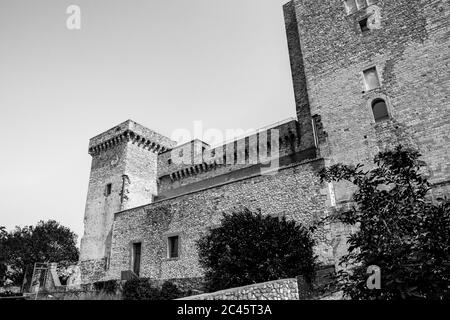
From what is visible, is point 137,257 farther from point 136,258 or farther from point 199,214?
point 199,214

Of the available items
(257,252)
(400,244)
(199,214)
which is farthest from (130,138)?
(400,244)

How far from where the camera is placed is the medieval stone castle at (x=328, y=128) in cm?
1213

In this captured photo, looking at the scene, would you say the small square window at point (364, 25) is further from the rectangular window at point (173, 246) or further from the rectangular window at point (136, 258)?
the rectangular window at point (136, 258)

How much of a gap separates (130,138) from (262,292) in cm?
1954

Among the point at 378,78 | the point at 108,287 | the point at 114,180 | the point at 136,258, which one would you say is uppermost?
the point at 378,78

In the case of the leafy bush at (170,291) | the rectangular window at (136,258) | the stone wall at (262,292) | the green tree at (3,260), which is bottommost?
the stone wall at (262,292)

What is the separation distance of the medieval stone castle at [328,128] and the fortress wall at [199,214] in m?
0.05

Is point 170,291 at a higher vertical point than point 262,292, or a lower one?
higher

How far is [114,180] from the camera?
2325cm

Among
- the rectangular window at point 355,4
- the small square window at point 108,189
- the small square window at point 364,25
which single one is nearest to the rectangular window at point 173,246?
the small square window at point 108,189

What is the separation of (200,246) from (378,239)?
420 inches

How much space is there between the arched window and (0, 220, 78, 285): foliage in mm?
35341

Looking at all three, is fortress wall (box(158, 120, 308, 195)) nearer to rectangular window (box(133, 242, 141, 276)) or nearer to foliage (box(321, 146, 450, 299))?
rectangular window (box(133, 242, 141, 276))

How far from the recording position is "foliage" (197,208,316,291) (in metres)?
10.5
